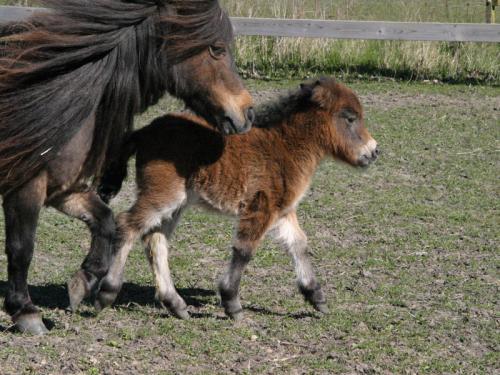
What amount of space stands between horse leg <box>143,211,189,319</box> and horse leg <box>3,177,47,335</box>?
2.67 feet

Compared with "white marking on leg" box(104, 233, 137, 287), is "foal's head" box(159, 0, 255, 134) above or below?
above

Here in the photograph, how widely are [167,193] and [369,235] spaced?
2.35 m

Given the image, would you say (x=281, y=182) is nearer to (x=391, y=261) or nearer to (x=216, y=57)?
(x=216, y=57)

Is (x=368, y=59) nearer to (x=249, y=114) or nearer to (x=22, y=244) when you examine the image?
(x=249, y=114)

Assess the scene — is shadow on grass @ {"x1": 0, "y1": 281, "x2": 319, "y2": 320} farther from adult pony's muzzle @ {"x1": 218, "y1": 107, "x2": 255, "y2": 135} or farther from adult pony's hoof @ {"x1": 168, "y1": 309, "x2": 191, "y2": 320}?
adult pony's muzzle @ {"x1": 218, "y1": 107, "x2": 255, "y2": 135}

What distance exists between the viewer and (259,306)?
6.00 meters

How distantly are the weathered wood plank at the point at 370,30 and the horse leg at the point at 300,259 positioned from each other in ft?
26.7

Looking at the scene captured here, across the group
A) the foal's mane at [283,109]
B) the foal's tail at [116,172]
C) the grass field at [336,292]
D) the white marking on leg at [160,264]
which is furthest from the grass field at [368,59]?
the white marking on leg at [160,264]

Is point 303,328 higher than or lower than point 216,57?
lower

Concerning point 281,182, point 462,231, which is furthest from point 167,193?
point 462,231

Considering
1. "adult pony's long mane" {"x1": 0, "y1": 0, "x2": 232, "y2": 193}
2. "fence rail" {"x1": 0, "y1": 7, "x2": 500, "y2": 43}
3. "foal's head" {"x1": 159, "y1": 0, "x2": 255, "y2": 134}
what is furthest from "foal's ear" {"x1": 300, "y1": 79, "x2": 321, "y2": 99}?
"fence rail" {"x1": 0, "y1": 7, "x2": 500, "y2": 43}

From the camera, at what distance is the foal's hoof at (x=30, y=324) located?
17.3 feet

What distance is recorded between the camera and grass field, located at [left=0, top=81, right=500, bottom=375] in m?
5.00

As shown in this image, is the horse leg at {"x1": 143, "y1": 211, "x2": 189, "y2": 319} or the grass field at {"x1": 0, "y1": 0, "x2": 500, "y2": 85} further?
the grass field at {"x1": 0, "y1": 0, "x2": 500, "y2": 85}
